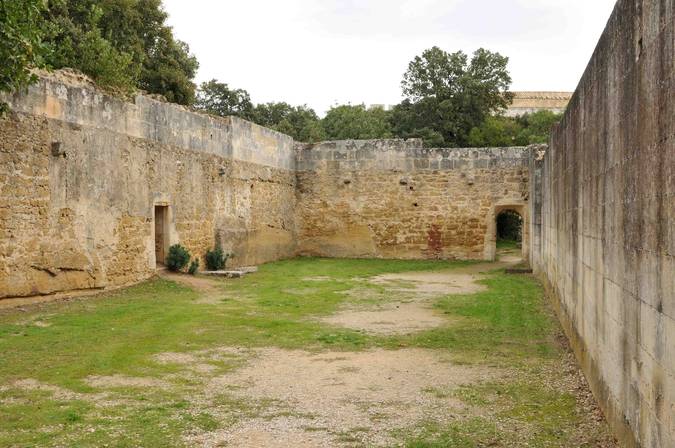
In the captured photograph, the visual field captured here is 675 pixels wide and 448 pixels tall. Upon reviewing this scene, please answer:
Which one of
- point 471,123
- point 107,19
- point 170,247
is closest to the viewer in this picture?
point 170,247

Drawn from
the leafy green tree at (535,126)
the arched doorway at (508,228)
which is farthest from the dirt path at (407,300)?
the leafy green tree at (535,126)

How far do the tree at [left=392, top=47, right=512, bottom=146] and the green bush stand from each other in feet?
78.5

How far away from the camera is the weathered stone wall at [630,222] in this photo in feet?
11.5

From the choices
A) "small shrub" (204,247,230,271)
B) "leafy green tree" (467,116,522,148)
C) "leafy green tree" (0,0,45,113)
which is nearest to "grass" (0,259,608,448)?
"small shrub" (204,247,230,271)

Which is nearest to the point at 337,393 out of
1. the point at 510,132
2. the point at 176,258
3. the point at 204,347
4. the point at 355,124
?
the point at 204,347

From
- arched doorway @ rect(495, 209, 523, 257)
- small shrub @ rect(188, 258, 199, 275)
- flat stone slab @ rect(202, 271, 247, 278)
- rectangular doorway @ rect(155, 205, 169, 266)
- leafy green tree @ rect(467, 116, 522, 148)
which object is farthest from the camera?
leafy green tree @ rect(467, 116, 522, 148)

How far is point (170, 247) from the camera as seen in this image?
14852 millimetres

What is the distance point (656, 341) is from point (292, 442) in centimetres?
264

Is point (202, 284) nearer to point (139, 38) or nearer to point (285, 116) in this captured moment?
point (139, 38)

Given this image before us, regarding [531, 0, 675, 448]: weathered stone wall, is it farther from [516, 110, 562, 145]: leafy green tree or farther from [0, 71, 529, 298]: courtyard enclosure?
[516, 110, 562, 145]: leafy green tree

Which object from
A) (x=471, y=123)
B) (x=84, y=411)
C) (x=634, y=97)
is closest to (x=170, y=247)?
(x=84, y=411)

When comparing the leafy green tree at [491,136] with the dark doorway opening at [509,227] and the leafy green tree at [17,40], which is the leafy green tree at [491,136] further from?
→ the leafy green tree at [17,40]

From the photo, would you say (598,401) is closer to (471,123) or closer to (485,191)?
(485,191)

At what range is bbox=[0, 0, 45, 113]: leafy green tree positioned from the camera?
780 cm
